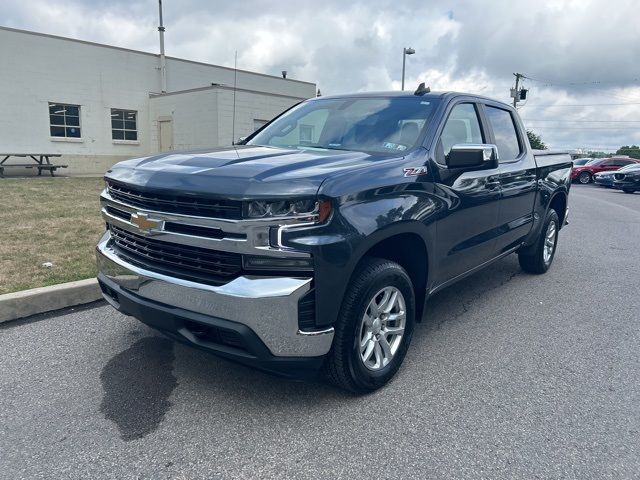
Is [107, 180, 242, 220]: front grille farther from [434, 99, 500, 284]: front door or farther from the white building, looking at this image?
the white building

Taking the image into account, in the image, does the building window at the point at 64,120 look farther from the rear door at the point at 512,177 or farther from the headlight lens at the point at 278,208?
the headlight lens at the point at 278,208

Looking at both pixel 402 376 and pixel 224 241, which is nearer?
pixel 224 241

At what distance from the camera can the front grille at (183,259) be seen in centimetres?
263

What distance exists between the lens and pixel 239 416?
2.89 metres

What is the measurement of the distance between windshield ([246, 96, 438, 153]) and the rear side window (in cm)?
112

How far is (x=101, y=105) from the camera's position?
69.5 feet

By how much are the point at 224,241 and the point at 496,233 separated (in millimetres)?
2878

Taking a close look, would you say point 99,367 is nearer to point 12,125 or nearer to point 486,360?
point 486,360

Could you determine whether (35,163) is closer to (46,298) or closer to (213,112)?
(213,112)


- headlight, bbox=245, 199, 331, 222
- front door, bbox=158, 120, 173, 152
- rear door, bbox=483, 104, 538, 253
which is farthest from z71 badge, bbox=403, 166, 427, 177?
front door, bbox=158, 120, 173, 152

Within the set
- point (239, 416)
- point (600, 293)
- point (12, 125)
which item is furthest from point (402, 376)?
point (12, 125)

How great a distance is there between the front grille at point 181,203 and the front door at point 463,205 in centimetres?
160

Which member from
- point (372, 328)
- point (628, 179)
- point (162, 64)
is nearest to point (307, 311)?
point (372, 328)

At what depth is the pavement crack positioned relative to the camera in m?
2.82
